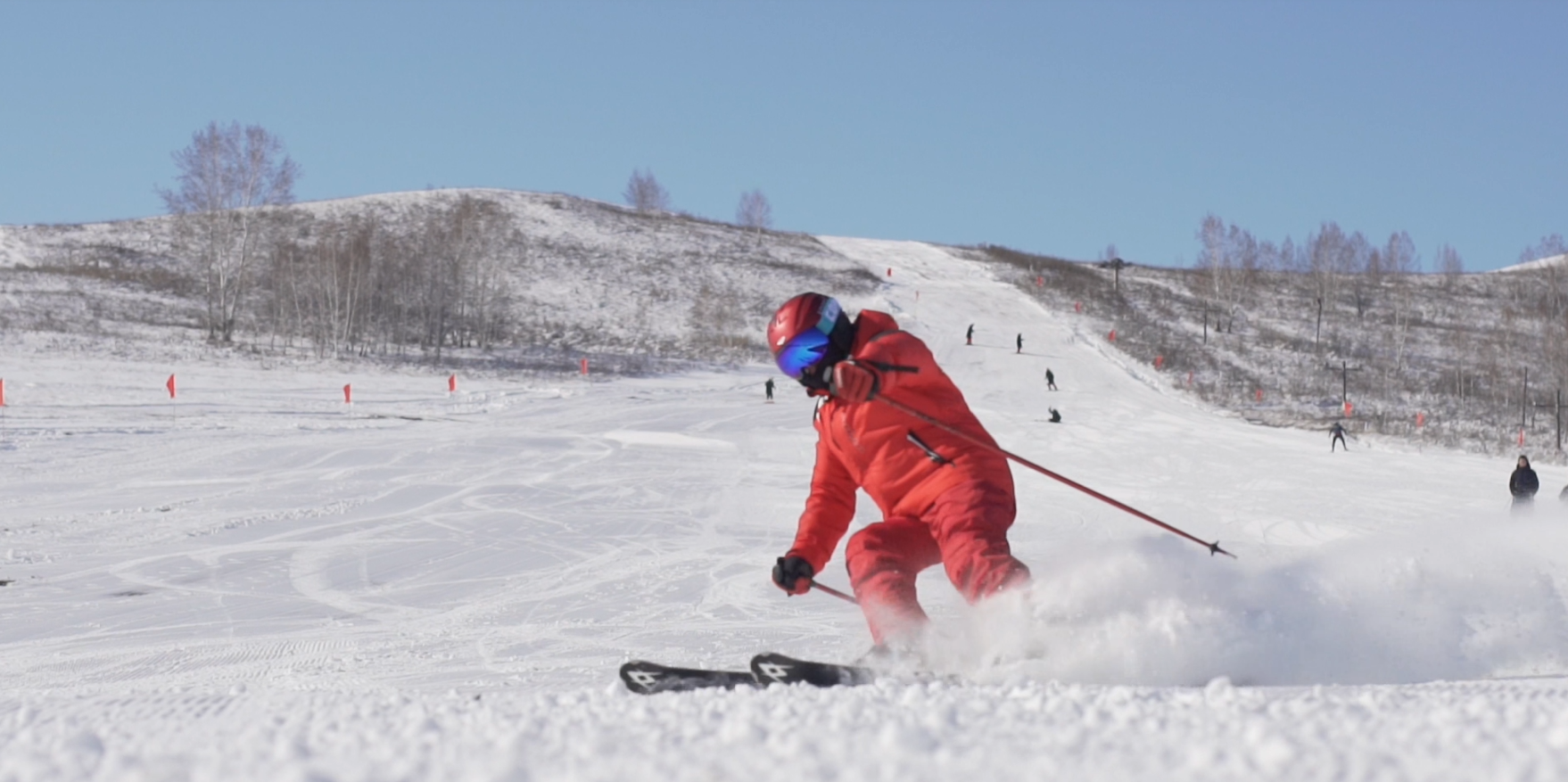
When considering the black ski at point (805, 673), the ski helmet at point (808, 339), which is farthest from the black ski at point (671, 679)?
the ski helmet at point (808, 339)

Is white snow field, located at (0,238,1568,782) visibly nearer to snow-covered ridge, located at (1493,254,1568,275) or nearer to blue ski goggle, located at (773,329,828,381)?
blue ski goggle, located at (773,329,828,381)

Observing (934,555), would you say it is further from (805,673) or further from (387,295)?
(387,295)

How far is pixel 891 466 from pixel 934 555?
38cm

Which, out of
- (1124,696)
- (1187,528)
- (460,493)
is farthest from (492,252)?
(1124,696)

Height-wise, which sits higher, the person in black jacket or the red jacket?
the red jacket

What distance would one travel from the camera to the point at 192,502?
43.0 feet

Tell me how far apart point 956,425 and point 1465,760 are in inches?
104

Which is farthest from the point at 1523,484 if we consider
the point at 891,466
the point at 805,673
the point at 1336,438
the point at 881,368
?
the point at 805,673

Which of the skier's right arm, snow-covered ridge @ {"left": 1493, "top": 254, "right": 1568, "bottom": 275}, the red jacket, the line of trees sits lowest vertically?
the skier's right arm

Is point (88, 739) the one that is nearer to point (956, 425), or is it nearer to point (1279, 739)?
point (1279, 739)

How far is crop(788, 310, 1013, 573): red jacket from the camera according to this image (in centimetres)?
440

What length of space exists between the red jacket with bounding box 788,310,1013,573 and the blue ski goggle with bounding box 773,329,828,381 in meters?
0.14

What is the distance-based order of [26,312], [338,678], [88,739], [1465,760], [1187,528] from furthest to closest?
[26,312]
[1187,528]
[338,678]
[88,739]
[1465,760]

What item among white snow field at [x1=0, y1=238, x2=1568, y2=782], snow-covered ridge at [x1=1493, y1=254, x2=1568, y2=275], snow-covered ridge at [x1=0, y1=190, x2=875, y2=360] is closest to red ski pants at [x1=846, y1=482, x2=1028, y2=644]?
white snow field at [x1=0, y1=238, x2=1568, y2=782]
